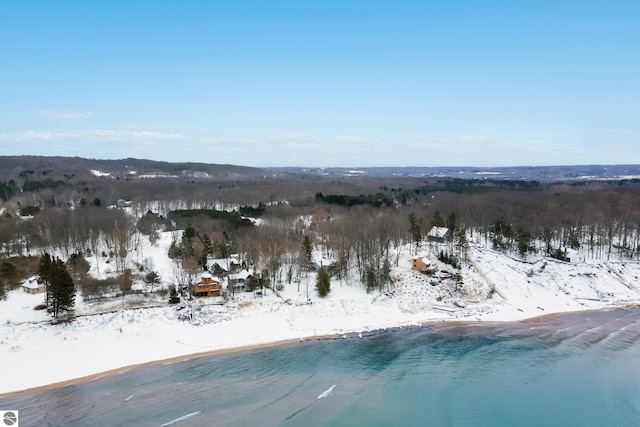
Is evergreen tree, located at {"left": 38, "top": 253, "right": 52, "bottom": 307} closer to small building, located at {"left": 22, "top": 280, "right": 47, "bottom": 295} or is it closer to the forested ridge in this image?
small building, located at {"left": 22, "top": 280, "right": 47, "bottom": 295}

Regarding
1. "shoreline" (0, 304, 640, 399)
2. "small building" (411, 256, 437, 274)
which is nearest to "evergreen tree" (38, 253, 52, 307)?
"shoreline" (0, 304, 640, 399)

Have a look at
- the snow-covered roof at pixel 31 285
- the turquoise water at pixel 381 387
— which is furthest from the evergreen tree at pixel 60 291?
the turquoise water at pixel 381 387

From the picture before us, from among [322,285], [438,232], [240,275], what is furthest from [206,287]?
[438,232]

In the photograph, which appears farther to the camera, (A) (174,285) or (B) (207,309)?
(A) (174,285)

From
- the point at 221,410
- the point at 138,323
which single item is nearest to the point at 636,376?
the point at 221,410

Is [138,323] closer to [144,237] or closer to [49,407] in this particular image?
[49,407]

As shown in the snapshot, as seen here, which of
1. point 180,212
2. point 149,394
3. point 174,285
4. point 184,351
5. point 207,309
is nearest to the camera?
point 149,394
